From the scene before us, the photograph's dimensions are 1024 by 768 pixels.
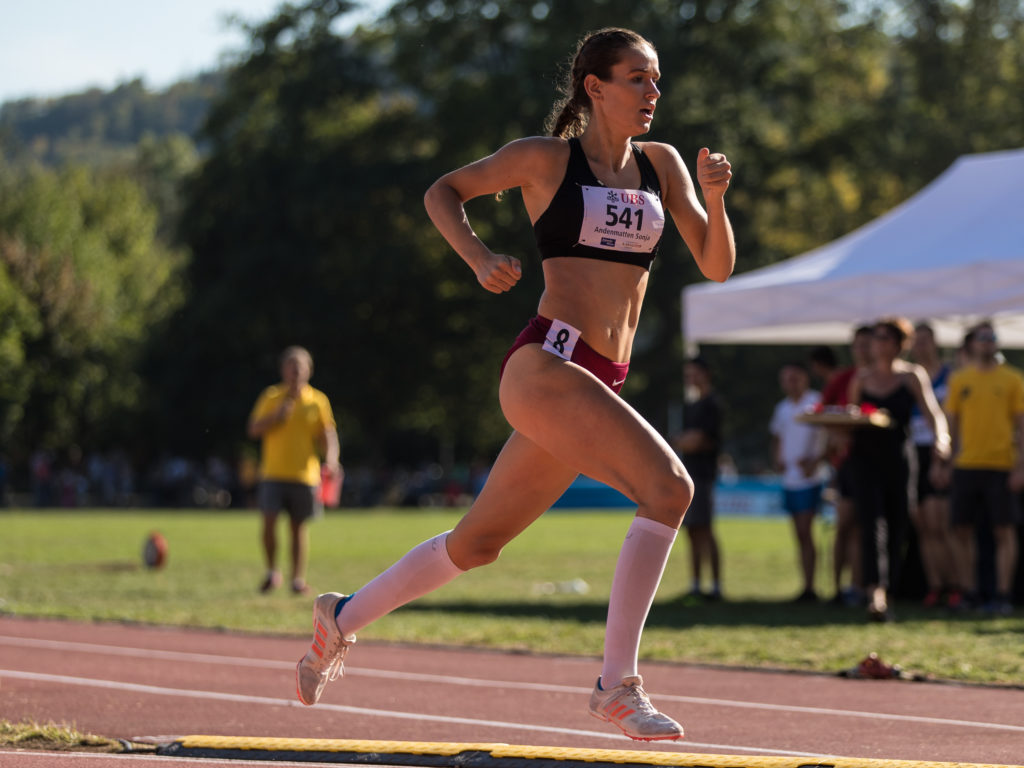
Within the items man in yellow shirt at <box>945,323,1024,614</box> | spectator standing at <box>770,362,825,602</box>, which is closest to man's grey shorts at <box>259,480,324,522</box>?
spectator standing at <box>770,362,825,602</box>

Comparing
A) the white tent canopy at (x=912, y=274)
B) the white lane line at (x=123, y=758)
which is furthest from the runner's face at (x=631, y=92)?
the white tent canopy at (x=912, y=274)

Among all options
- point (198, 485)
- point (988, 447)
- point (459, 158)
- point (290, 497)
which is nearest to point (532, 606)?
point (290, 497)

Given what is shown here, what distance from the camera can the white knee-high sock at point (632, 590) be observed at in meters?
4.78

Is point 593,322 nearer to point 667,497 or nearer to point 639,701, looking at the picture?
point 667,497

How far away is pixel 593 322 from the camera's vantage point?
4961 millimetres

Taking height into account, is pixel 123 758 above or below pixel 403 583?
below

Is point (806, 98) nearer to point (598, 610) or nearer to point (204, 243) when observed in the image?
point (204, 243)

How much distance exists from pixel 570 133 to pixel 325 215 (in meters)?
43.4

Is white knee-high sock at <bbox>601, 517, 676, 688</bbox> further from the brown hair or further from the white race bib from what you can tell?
the brown hair

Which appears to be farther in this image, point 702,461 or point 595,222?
point 702,461

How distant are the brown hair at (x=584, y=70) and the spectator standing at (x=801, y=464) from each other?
8499 millimetres

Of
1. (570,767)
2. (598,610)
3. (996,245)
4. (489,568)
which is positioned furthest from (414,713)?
(489,568)

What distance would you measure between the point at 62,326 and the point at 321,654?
57.2 metres

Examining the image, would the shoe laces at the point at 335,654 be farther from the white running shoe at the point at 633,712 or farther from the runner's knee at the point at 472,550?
the white running shoe at the point at 633,712
